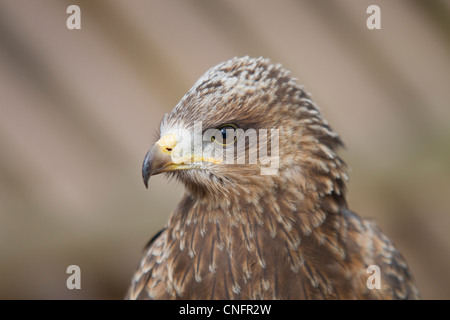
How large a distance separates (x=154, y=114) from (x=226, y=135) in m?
1.14

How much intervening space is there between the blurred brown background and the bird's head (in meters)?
1.04

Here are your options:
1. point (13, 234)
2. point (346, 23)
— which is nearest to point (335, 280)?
point (346, 23)

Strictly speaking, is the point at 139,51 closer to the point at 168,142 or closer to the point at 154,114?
the point at 154,114

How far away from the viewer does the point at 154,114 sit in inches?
79.1

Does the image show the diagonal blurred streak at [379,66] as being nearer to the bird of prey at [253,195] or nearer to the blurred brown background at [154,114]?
the blurred brown background at [154,114]

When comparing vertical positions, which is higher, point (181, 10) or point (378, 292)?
point (181, 10)

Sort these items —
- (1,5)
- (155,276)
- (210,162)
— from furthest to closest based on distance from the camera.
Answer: (1,5)
(155,276)
(210,162)

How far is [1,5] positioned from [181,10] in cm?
71

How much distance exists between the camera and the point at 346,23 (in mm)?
1909

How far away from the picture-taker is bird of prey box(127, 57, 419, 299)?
926mm

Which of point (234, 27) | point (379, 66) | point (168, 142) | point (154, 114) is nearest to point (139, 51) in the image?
point (154, 114)
